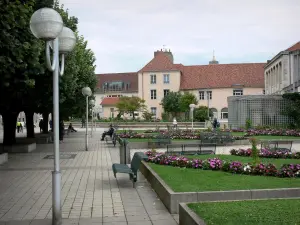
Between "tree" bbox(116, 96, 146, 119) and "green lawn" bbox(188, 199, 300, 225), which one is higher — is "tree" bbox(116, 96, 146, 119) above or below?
above

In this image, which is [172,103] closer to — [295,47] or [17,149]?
[295,47]

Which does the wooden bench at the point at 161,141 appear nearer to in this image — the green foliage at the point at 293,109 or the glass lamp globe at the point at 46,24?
the glass lamp globe at the point at 46,24

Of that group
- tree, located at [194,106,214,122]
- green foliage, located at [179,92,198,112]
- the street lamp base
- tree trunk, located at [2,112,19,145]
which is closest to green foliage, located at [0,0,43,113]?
the street lamp base

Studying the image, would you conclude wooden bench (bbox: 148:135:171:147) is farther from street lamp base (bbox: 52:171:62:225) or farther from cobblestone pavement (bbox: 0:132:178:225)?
street lamp base (bbox: 52:171:62:225)

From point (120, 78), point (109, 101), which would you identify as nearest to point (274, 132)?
point (109, 101)

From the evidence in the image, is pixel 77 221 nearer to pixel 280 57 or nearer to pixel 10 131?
pixel 10 131

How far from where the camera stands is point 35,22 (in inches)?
289

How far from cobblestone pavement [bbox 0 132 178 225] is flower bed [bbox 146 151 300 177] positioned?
3.93 ft

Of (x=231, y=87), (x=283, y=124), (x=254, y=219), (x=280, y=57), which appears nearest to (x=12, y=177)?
(x=254, y=219)

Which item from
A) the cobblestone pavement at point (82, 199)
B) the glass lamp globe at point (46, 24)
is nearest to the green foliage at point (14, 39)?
the glass lamp globe at point (46, 24)

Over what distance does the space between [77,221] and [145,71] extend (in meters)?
73.8

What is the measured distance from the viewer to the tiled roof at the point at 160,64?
263 feet

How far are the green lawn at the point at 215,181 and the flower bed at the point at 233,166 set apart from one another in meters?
0.28

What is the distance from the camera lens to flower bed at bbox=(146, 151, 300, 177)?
10.5 meters
